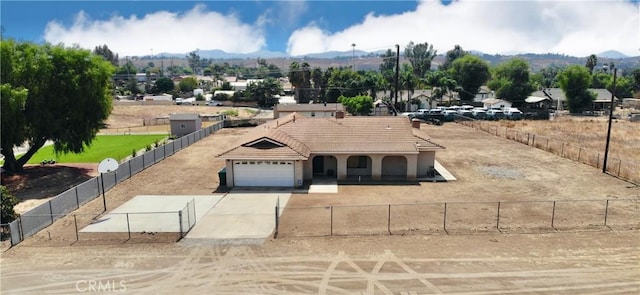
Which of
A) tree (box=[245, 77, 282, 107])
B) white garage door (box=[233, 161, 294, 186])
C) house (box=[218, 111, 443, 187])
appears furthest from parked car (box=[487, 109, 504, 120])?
tree (box=[245, 77, 282, 107])

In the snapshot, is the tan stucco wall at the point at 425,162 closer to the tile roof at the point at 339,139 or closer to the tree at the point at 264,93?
the tile roof at the point at 339,139

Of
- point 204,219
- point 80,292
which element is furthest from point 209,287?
point 204,219

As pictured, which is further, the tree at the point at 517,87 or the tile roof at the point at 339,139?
the tree at the point at 517,87

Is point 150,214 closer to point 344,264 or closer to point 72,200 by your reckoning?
point 72,200

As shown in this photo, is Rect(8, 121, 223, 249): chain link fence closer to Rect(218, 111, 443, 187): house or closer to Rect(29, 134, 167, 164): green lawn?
Rect(29, 134, 167, 164): green lawn

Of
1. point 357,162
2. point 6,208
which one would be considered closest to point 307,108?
point 357,162

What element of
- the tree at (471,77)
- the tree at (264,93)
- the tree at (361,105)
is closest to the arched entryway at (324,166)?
the tree at (361,105)

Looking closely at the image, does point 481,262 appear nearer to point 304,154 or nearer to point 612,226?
point 612,226
